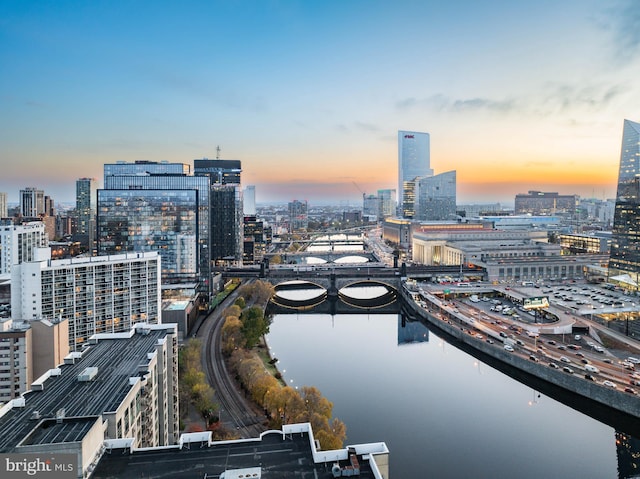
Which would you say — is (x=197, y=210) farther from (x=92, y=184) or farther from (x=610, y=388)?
(x=92, y=184)

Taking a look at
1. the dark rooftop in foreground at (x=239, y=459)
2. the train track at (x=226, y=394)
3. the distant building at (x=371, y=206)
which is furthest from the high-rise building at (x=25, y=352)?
the distant building at (x=371, y=206)

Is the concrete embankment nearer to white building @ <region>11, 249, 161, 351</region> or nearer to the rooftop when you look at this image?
the rooftop

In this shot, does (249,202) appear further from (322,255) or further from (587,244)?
(587,244)

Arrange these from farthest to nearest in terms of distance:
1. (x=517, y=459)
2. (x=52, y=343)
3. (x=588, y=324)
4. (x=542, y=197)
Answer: (x=542, y=197) → (x=588, y=324) → (x=52, y=343) → (x=517, y=459)

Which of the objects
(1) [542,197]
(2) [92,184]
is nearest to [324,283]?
(2) [92,184]

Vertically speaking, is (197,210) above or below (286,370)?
above

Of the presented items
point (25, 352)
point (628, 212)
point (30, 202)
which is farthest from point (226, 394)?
point (30, 202)
